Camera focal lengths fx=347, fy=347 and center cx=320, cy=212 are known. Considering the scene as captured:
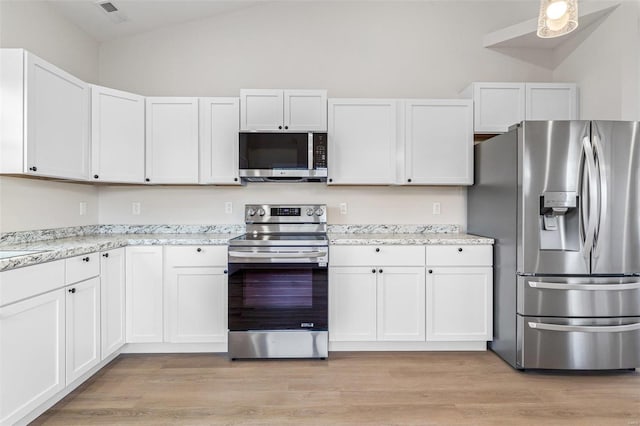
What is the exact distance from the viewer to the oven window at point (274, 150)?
291cm

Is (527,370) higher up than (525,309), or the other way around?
(525,309)

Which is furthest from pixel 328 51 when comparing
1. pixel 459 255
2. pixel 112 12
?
pixel 459 255

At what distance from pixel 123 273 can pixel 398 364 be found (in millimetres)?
2227

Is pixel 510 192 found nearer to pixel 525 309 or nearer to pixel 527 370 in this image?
pixel 525 309

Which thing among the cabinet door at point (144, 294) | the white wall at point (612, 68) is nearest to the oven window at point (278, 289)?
the cabinet door at point (144, 294)

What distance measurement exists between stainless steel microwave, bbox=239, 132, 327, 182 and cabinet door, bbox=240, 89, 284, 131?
0.55 feet

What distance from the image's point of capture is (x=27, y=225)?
2.47 m

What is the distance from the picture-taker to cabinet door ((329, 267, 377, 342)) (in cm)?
280

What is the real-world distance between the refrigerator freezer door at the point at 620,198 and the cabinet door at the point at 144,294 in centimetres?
320

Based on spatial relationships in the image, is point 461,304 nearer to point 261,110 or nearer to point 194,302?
point 194,302

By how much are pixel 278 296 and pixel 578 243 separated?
2.16 meters

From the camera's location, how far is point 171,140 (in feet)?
9.97

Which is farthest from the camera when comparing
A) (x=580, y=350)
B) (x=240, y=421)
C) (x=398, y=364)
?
(x=398, y=364)

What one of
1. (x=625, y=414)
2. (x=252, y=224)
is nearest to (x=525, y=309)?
(x=625, y=414)
